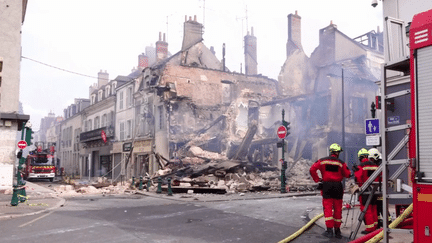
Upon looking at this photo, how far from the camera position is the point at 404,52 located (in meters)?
4.62

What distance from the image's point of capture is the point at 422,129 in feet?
12.6

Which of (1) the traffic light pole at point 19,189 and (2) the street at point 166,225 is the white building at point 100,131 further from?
(2) the street at point 166,225

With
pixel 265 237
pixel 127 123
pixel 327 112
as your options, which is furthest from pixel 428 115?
pixel 127 123

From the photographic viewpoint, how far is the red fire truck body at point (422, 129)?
12.4 ft

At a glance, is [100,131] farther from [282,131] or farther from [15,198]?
[15,198]

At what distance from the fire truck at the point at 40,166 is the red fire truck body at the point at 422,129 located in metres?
35.1

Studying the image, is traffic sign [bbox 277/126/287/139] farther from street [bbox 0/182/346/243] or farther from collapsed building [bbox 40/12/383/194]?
street [bbox 0/182/346/243]

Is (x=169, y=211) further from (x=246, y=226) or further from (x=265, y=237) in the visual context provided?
(x=265, y=237)

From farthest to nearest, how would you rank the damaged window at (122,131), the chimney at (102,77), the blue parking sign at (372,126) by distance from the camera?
the chimney at (102,77) → the damaged window at (122,131) → the blue parking sign at (372,126)

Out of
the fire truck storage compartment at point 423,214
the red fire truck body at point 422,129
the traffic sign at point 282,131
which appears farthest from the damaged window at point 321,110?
the fire truck storage compartment at point 423,214

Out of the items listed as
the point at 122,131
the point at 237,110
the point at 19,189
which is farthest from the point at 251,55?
the point at 19,189

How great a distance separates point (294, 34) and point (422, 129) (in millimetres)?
31543

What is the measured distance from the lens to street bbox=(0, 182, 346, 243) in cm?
696

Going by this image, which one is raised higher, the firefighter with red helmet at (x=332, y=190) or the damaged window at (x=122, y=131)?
the damaged window at (x=122, y=131)
